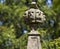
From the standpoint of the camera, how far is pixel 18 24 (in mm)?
17188

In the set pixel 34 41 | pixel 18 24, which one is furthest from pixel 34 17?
pixel 18 24

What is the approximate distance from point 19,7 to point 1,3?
1.11m

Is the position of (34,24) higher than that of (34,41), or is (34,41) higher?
(34,24)

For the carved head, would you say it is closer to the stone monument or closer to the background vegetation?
the stone monument

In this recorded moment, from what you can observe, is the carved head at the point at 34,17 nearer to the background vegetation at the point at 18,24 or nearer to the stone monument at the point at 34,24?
the stone monument at the point at 34,24

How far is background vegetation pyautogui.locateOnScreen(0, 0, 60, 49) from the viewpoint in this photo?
15.5 meters

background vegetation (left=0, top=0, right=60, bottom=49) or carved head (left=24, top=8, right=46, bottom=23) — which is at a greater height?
carved head (left=24, top=8, right=46, bottom=23)

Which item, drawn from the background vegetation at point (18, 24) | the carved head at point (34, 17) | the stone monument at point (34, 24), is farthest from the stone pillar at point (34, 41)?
the background vegetation at point (18, 24)

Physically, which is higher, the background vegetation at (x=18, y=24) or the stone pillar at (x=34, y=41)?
the stone pillar at (x=34, y=41)

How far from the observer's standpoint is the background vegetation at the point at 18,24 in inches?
611

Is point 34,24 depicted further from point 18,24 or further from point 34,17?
point 18,24

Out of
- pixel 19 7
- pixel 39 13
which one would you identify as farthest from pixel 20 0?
pixel 39 13

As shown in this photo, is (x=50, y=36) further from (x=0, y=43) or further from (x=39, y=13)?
(x=39, y=13)

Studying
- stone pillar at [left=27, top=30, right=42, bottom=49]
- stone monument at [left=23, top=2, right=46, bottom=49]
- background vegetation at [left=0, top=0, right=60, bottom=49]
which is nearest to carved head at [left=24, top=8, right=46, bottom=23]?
stone monument at [left=23, top=2, right=46, bottom=49]
